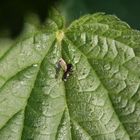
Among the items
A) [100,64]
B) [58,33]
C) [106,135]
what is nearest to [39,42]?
[58,33]

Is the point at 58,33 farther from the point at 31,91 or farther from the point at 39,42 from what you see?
the point at 31,91

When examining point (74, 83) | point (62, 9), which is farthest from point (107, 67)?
point (62, 9)

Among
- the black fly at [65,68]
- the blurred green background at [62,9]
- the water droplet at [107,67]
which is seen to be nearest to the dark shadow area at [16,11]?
the blurred green background at [62,9]

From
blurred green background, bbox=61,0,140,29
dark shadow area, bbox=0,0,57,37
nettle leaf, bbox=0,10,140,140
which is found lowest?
nettle leaf, bbox=0,10,140,140

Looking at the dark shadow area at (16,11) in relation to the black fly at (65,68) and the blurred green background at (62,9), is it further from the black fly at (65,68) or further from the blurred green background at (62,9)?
the black fly at (65,68)

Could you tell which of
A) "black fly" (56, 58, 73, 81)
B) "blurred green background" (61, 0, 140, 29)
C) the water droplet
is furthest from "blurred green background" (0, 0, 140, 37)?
the water droplet

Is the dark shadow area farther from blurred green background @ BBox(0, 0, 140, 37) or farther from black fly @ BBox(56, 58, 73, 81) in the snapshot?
black fly @ BBox(56, 58, 73, 81)

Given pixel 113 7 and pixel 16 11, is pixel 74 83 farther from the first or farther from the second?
pixel 113 7
